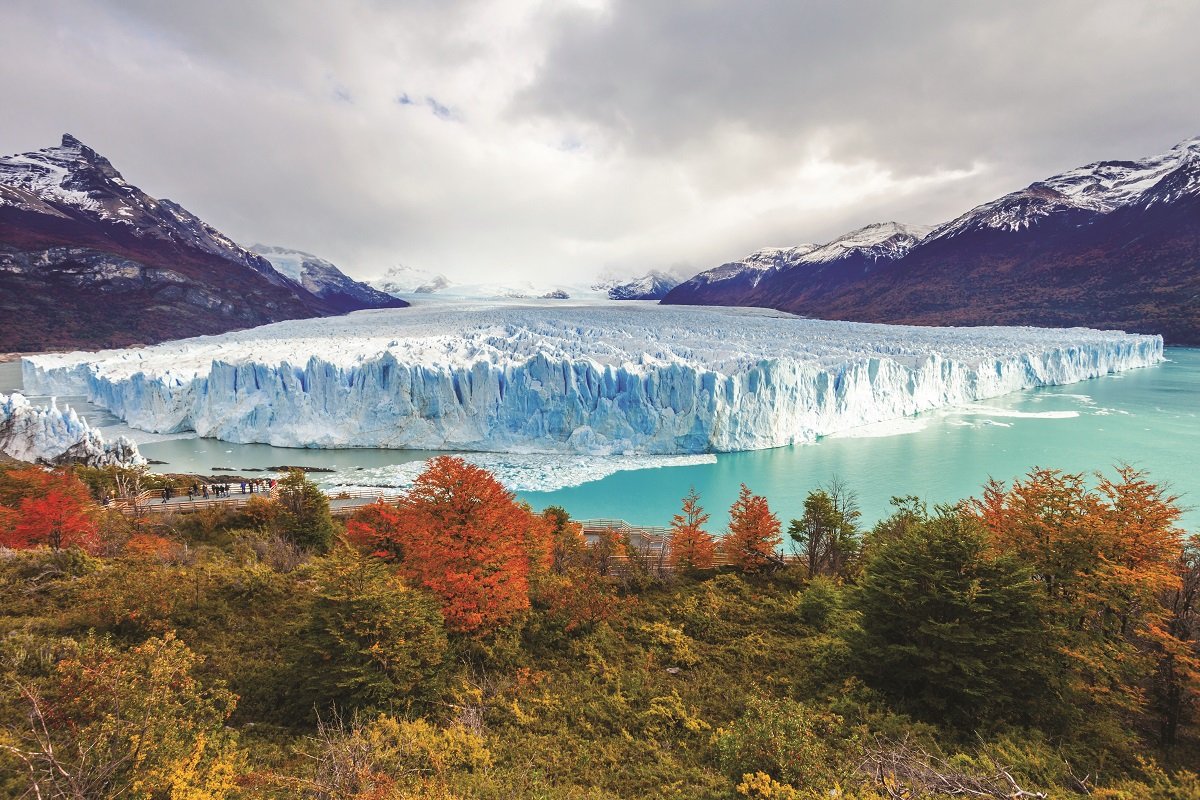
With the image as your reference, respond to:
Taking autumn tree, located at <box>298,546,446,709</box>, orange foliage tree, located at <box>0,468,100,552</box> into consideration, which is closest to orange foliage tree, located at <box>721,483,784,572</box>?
autumn tree, located at <box>298,546,446,709</box>

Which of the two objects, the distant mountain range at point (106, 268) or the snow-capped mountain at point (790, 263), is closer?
the distant mountain range at point (106, 268)

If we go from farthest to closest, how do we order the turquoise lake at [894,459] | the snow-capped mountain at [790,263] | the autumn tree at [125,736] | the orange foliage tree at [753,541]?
the snow-capped mountain at [790,263]
the turquoise lake at [894,459]
the orange foliage tree at [753,541]
the autumn tree at [125,736]

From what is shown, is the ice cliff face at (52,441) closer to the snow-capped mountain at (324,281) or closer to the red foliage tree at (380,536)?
the red foliage tree at (380,536)

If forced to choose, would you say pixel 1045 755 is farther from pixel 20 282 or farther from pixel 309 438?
pixel 20 282

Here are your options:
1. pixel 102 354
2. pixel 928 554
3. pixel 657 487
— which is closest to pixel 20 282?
pixel 102 354

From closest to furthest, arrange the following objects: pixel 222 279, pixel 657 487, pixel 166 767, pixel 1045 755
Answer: pixel 166 767 → pixel 1045 755 → pixel 657 487 → pixel 222 279

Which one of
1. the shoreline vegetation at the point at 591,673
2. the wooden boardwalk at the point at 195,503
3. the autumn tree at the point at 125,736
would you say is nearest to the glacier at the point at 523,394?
the wooden boardwalk at the point at 195,503
